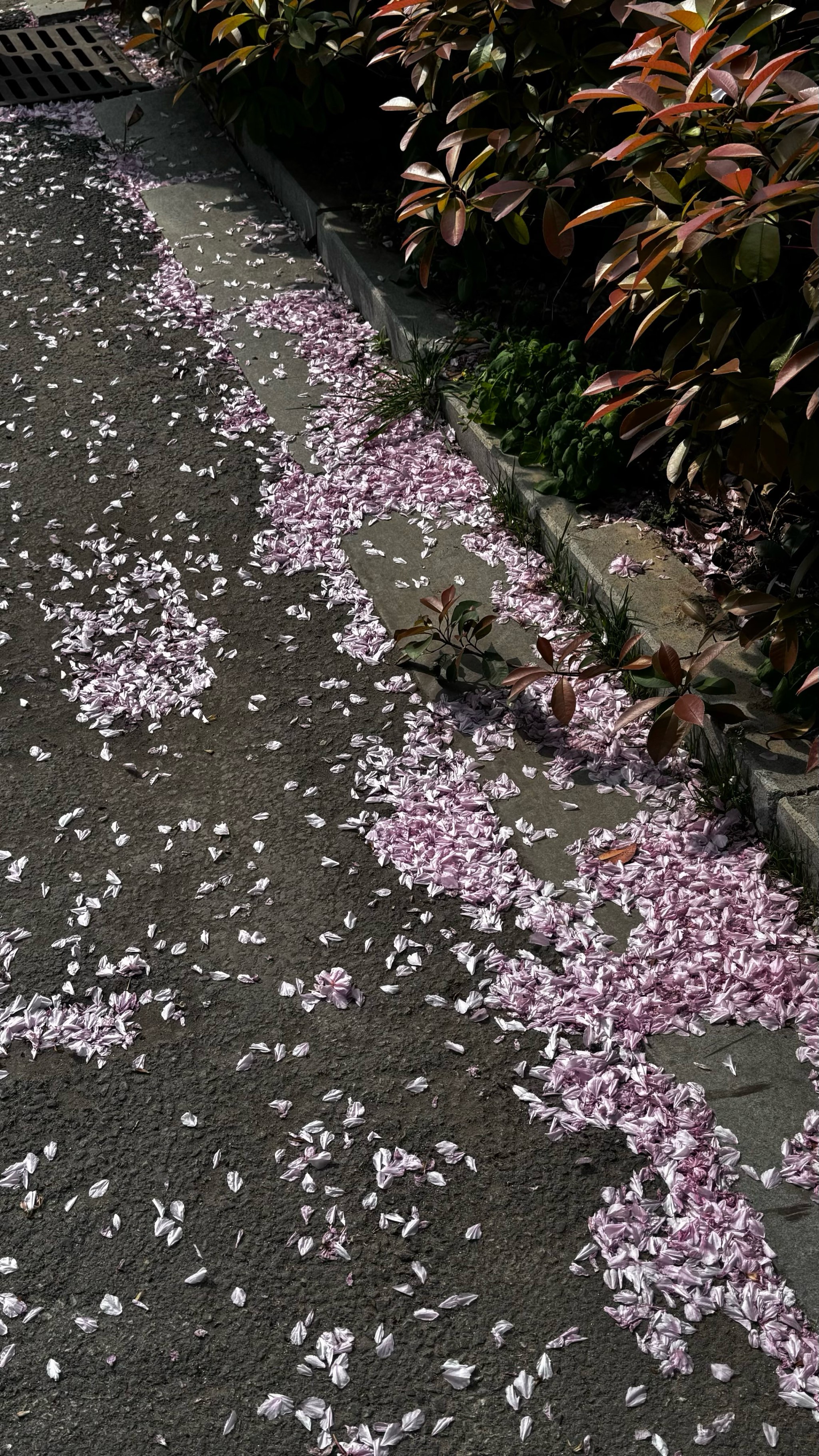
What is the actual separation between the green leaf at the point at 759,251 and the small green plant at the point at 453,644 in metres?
1.18

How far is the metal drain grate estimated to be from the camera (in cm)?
768

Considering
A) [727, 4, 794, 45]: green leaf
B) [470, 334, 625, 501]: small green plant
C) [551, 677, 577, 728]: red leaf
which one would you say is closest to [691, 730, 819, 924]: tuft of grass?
[551, 677, 577, 728]: red leaf

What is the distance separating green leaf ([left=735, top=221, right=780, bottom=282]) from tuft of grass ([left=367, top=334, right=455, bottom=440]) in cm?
198

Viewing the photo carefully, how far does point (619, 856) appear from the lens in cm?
312

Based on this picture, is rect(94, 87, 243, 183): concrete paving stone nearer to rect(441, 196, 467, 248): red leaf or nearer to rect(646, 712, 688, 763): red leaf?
rect(441, 196, 467, 248): red leaf

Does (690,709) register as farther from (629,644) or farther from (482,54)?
(482,54)

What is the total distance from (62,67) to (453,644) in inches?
244

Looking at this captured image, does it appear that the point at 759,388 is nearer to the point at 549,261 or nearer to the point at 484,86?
the point at 484,86

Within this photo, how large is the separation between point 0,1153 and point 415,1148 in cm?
88

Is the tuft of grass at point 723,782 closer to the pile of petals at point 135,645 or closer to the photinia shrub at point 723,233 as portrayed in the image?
the photinia shrub at point 723,233

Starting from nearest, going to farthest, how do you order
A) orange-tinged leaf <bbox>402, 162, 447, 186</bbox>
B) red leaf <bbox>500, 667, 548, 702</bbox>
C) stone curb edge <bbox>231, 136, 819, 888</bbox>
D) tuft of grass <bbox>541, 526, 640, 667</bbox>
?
stone curb edge <bbox>231, 136, 819, 888</bbox> < red leaf <bbox>500, 667, 548, 702</bbox> < tuft of grass <bbox>541, 526, 640, 667</bbox> < orange-tinged leaf <bbox>402, 162, 447, 186</bbox>

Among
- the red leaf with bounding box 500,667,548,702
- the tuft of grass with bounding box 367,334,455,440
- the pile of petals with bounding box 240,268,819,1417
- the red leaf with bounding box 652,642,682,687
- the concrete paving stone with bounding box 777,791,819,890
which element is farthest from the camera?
the tuft of grass with bounding box 367,334,455,440

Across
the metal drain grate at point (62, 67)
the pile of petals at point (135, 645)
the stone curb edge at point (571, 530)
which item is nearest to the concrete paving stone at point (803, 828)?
the stone curb edge at point (571, 530)

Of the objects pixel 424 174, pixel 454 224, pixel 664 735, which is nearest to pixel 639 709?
pixel 664 735
